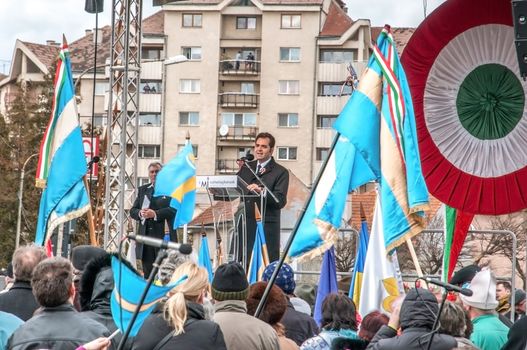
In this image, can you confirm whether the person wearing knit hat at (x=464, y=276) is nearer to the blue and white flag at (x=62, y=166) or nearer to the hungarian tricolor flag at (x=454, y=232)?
the hungarian tricolor flag at (x=454, y=232)

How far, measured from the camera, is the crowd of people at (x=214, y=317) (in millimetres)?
6797

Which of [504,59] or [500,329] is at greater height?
[504,59]

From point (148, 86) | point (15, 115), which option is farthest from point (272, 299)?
point (148, 86)

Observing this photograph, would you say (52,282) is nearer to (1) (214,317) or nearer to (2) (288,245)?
(1) (214,317)

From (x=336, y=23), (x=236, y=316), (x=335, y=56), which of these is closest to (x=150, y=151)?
(x=335, y=56)

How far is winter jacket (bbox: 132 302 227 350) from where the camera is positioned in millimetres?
6762

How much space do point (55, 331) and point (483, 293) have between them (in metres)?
3.25

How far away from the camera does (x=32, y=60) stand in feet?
292

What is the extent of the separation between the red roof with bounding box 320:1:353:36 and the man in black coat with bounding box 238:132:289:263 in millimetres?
67595

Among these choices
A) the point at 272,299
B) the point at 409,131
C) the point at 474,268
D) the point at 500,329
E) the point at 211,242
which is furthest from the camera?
the point at 211,242

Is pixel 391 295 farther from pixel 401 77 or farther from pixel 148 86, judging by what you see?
pixel 148 86

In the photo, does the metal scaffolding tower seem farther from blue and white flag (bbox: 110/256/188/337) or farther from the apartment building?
the apartment building

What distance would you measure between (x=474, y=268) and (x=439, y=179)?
53.4 inches

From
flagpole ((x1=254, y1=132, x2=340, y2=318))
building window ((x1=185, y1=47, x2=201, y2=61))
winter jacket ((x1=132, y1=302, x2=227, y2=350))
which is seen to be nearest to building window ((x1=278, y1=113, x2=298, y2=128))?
building window ((x1=185, y1=47, x2=201, y2=61))
